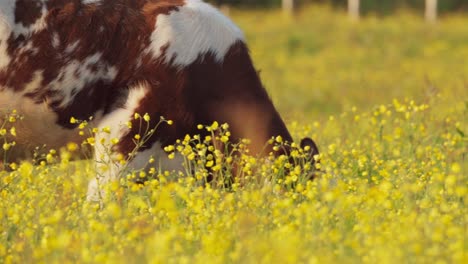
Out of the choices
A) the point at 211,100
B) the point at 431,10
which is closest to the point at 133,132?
the point at 211,100

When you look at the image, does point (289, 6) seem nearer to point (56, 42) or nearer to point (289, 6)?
point (289, 6)

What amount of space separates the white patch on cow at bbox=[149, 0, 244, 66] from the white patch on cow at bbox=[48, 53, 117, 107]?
0.28m

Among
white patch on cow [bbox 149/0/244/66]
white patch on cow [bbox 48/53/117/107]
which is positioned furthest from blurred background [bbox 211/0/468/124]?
white patch on cow [bbox 48/53/117/107]

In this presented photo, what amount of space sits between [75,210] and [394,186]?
1560 millimetres

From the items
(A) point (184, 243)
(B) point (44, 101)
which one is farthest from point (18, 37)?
(A) point (184, 243)

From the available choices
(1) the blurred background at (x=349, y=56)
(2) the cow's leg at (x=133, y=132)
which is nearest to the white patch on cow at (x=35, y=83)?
(2) the cow's leg at (x=133, y=132)

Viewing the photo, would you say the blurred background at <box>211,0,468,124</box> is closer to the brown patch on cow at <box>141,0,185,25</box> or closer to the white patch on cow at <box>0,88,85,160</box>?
the brown patch on cow at <box>141,0,185,25</box>

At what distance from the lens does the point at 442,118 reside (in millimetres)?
8430

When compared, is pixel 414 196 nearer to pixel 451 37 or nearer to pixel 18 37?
pixel 18 37

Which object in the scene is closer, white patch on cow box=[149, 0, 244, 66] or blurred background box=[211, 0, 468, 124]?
white patch on cow box=[149, 0, 244, 66]

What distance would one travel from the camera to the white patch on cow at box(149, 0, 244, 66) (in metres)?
5.60

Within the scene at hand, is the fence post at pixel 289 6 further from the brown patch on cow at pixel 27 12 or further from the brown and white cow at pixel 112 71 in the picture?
the brown patch on cow at pixel 27 12

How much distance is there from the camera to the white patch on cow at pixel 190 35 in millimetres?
5602

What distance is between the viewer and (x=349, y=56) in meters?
17.5
